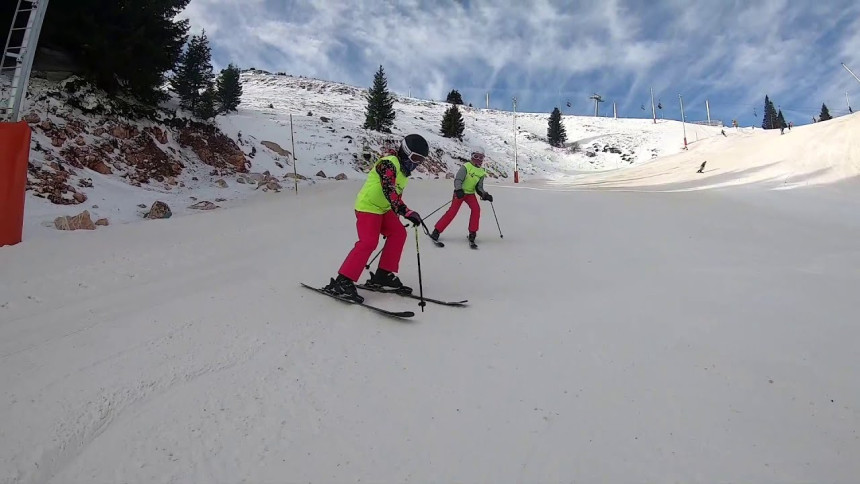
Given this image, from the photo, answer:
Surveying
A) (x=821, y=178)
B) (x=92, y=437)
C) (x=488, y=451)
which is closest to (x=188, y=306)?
(x=92, y=437)

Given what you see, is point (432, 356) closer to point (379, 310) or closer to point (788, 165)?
point (379, 310)

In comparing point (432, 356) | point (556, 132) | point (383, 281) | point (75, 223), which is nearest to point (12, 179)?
point (75, 223)

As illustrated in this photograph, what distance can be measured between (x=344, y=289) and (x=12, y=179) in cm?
433

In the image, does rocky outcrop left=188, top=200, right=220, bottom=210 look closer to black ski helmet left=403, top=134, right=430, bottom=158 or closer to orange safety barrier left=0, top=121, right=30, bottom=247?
orange safety barrier left=0, top=121, right=30, bottom=247

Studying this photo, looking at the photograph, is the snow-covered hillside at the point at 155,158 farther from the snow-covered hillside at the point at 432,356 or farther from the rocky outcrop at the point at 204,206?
the snow-covered hillside at the point at 432,356

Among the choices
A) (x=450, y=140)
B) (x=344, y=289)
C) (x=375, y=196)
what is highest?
(x=450, y=140)

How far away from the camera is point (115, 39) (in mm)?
11070

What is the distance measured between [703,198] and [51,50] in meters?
18.3

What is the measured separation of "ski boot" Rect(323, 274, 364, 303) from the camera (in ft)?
13.6

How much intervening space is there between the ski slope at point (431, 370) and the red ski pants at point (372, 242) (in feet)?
1.42

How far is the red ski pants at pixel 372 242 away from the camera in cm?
423

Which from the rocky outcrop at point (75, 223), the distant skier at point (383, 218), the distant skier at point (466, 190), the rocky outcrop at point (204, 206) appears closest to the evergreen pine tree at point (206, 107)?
the rocky outcrop at point (204, 206)

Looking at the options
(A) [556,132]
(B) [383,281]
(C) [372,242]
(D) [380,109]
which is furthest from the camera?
(A) [556,132]

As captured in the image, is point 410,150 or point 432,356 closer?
point 432,356
